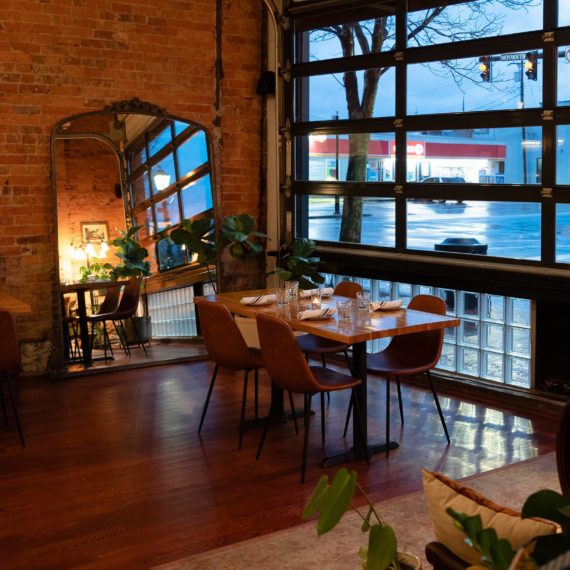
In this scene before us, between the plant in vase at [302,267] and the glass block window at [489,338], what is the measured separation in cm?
106

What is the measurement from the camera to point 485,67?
21.7 ft

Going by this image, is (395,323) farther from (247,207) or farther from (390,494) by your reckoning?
(247,207)

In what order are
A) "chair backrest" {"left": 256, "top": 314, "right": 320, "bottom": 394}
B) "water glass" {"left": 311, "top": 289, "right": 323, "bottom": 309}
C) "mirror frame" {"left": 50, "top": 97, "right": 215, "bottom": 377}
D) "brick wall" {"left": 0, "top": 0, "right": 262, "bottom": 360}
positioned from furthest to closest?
"mirror frame" {"left": 50, "top": 97, "right": 215, "bottom": 377}
"brick wall" {"left": 0, "top": 0, "right": 262, "bottom": 360}
"water glass" {"left": 311, "top": 289, "right": 323, "bottom": 309}
"chair backrest" {"left": 256, "top": 314, "right": 320, "bottom": 394}

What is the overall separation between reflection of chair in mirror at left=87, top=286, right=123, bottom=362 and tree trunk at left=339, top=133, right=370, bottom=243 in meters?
2.14

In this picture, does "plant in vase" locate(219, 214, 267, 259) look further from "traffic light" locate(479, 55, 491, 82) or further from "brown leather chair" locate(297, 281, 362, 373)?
"traffic light" locate(479, 55, 491, 82)

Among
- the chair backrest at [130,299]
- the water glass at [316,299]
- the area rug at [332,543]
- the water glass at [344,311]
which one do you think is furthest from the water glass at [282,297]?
the chair backrest at [130,299]

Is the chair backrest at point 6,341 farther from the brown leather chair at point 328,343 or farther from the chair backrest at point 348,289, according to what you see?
the chair backrest at point 348,289

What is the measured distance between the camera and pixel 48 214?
7633 millimetres

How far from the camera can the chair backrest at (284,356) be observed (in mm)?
4996

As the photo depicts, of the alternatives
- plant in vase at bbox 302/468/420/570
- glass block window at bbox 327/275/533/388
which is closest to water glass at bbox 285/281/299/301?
glass block window at bbox 327/275/533/388

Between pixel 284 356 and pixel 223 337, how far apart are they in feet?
2.40

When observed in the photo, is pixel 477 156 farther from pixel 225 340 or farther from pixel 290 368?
pixel 290 368

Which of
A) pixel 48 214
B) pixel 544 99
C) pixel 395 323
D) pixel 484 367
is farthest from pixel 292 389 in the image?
pixel 48 214

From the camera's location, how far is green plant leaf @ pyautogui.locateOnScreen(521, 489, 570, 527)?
5.83 ft
